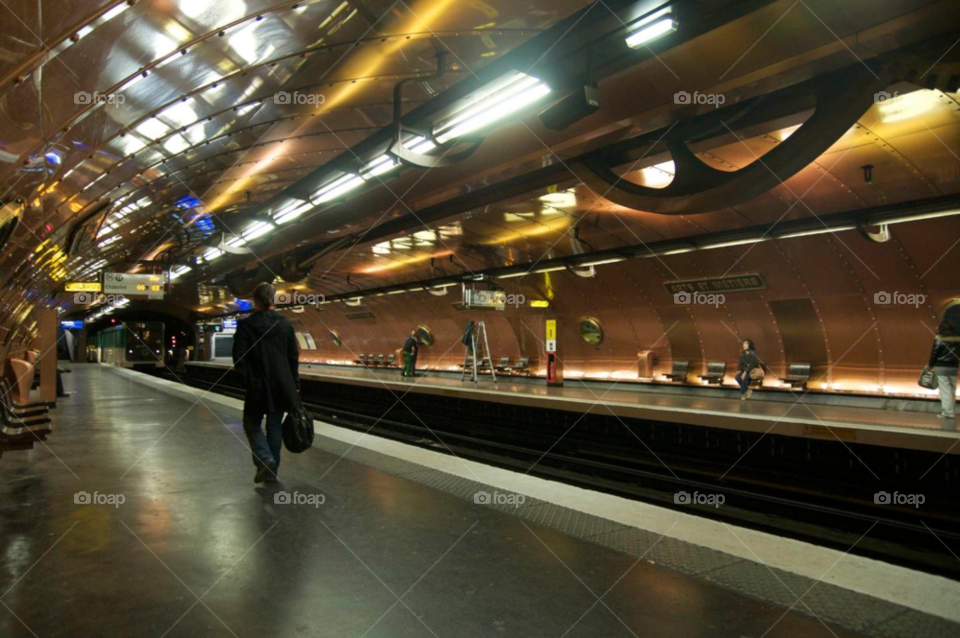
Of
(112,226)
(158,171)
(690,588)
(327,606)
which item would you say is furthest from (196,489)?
(112,226)

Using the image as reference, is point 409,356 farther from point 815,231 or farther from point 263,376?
point 263,376

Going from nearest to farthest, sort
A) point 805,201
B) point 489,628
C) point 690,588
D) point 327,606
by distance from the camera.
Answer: point 489,628
point 327,606
point 690,588
point 805,201

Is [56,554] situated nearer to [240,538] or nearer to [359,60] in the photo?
[240,538]

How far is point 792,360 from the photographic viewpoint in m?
13.9

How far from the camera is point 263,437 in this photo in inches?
190

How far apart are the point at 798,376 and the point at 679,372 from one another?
315cm

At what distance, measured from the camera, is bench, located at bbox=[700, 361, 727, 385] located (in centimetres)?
1507

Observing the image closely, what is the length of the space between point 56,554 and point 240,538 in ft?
2.79

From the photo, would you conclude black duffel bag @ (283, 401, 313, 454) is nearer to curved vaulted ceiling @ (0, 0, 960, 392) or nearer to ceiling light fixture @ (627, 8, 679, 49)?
curved vaulted ceiling @ (0, 0, 960, 392)

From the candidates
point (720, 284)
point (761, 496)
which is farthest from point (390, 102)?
point (720, 284)

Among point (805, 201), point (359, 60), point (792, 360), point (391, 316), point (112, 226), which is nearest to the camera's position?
point (359, 60)

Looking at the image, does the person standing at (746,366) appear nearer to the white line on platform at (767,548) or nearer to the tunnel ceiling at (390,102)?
the tunnel ceiling at (390,102)

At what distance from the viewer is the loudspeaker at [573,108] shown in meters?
5.13

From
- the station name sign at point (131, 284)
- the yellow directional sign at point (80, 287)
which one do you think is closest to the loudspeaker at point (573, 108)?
the station name sign at point (131, 284)
